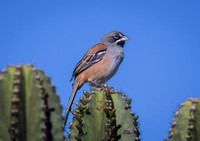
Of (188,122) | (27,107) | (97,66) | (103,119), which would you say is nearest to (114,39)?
(97,66)

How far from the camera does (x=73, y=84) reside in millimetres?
7645

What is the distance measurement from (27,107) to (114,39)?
19.2 feet

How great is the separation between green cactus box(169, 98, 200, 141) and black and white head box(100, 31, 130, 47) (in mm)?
5059

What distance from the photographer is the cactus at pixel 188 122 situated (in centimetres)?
340

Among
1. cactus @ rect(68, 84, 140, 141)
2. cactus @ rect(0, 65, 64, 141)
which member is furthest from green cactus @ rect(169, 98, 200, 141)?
cactus @ rect(0, 65, 64, 141)

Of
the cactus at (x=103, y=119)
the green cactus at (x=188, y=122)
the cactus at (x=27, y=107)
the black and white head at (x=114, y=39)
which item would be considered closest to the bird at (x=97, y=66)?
the black and white head at (x=114, y=39)

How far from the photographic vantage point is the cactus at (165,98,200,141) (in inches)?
134

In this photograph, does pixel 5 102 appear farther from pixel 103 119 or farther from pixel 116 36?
pixel 116 36

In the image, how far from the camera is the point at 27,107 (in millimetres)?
2984

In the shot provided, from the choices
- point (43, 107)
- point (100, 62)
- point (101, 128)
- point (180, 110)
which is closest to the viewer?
point (43, 107)

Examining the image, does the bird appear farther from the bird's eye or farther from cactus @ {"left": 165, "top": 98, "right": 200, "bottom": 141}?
cactus @ {"left": 165, "top": 98, "right": 200, "bottom": 141}

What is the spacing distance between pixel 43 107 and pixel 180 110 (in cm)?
155

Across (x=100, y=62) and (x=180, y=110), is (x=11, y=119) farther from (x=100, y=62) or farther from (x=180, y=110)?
(x=100, y=62)

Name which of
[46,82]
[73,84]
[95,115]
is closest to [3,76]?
[46,82]
